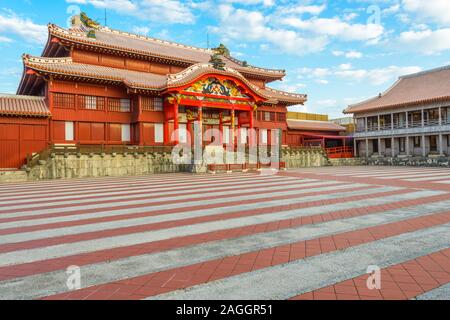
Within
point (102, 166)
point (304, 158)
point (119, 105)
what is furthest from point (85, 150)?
point (304, 158)

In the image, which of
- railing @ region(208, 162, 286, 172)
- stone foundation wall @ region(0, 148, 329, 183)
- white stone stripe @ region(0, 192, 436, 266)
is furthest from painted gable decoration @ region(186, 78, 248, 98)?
white stone stripe @ region(0, 192, 436, 266)

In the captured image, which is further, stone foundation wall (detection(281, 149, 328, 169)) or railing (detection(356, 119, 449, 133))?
railing (detection(356, 119, 449, 133))

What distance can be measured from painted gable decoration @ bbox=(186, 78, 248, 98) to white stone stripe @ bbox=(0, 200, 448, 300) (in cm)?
2007

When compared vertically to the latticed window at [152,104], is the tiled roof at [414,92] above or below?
above

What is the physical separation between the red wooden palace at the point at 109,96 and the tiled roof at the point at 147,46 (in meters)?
0.10

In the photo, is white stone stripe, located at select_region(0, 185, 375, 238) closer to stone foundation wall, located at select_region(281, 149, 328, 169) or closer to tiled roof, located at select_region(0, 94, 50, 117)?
tiled roof, located at select_region(0, 94, 50, 117)

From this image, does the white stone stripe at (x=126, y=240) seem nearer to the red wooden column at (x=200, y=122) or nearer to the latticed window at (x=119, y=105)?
the red wooden column at (x=200, y=122)

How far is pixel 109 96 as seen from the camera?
79.7ft

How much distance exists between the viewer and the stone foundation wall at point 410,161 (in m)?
30.5

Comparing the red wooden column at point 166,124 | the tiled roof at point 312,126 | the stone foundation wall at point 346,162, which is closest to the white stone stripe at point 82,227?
the red wooden column at point 166,124

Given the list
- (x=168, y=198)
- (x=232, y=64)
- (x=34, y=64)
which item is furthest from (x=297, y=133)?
(x=168, y=198)

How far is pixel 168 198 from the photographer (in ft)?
33.4

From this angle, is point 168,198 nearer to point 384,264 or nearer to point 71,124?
point 384,264

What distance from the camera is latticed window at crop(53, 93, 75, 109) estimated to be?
22.2 meters
